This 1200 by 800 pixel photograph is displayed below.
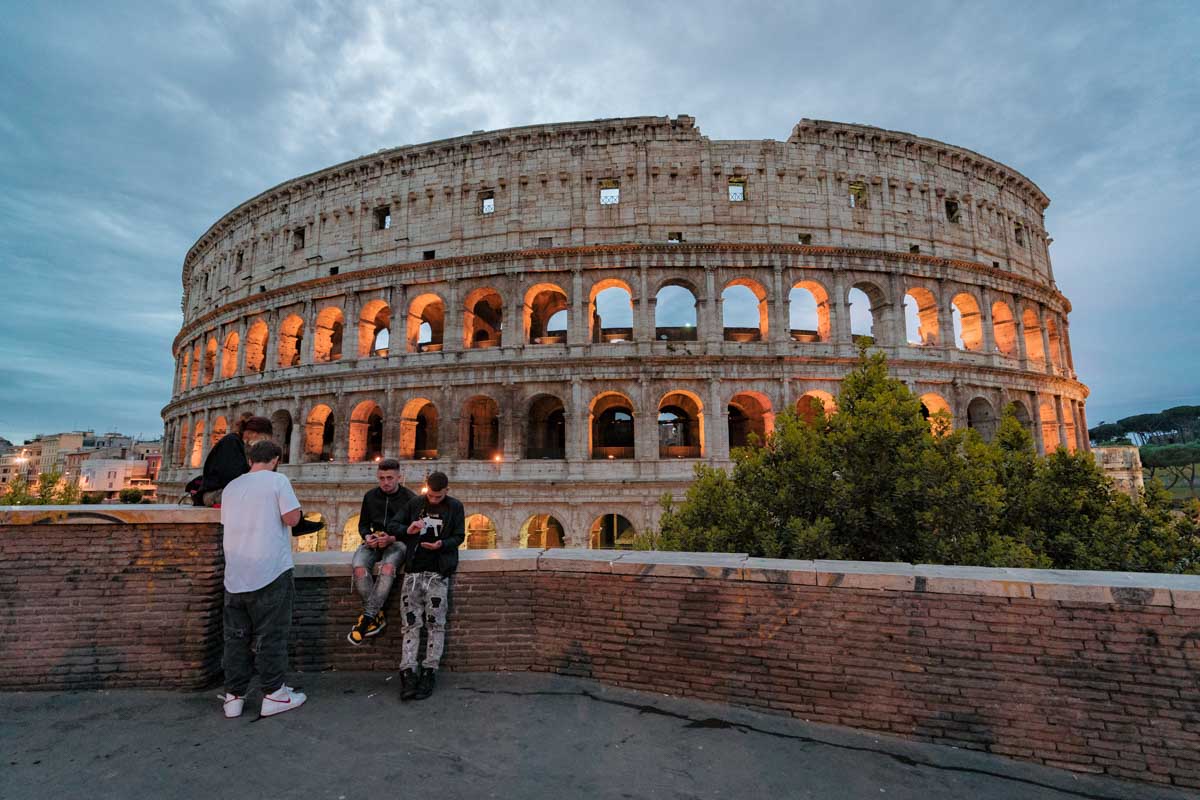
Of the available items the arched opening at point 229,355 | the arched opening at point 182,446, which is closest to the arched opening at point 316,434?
A: the arched opening at point 229,355

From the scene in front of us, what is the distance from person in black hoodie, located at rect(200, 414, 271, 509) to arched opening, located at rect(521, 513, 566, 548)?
1542cm

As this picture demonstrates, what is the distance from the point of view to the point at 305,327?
2392cm

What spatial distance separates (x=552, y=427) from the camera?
80.0 ft

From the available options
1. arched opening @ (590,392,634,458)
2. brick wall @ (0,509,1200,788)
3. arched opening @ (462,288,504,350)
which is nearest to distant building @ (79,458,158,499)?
arched opening @ (462,288,504,350)

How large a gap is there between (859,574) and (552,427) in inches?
809

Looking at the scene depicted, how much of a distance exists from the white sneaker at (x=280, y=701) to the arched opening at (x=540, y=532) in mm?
15433

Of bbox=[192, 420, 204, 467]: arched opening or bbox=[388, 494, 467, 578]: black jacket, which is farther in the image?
bbox=[192, 420, 204, 467]: arched opening

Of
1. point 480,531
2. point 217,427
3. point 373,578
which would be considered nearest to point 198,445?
point 217,427

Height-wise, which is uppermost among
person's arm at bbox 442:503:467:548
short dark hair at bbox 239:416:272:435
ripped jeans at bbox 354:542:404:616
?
short dark hair at bbox 239:416:272:435

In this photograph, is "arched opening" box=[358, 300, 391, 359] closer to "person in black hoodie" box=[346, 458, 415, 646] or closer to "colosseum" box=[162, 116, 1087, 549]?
"colosseum" box=[162, 116, 1087, 549]

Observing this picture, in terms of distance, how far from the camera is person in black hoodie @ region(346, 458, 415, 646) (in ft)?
15.8

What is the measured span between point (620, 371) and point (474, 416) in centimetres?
793

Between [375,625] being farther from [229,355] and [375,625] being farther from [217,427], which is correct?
[229,355]

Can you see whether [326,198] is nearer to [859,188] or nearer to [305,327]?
[305,327]
